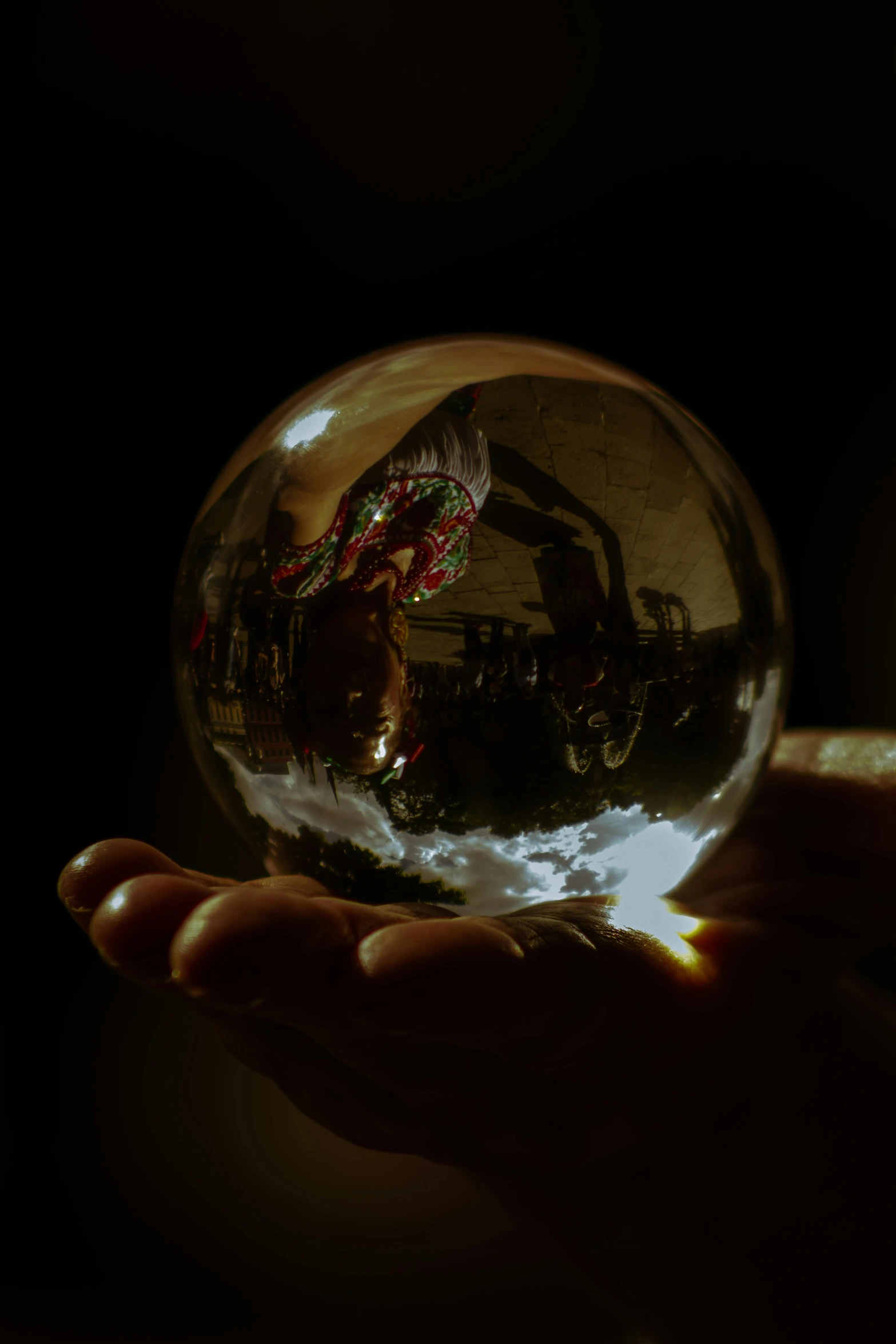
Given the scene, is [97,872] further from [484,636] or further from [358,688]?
[484,636]

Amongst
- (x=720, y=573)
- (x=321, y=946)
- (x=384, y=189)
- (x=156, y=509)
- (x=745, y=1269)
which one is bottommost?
(x=745, y=1269)

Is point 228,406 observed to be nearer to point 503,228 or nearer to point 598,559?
point 503,228

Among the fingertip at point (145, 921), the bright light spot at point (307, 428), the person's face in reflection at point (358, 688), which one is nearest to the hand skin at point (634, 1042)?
the fingertip at point (145, 921)

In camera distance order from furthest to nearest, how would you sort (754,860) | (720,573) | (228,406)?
(228,406) → (754,860) → (720,573)

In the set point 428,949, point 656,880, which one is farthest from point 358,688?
point 656,880

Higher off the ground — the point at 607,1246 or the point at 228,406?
the point at 228,406

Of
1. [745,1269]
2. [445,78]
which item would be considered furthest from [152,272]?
[745,1269]

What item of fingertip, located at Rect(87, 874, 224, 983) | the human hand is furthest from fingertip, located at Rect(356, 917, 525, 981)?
fingertip, located at Rect(87, 874, 224, 983)
